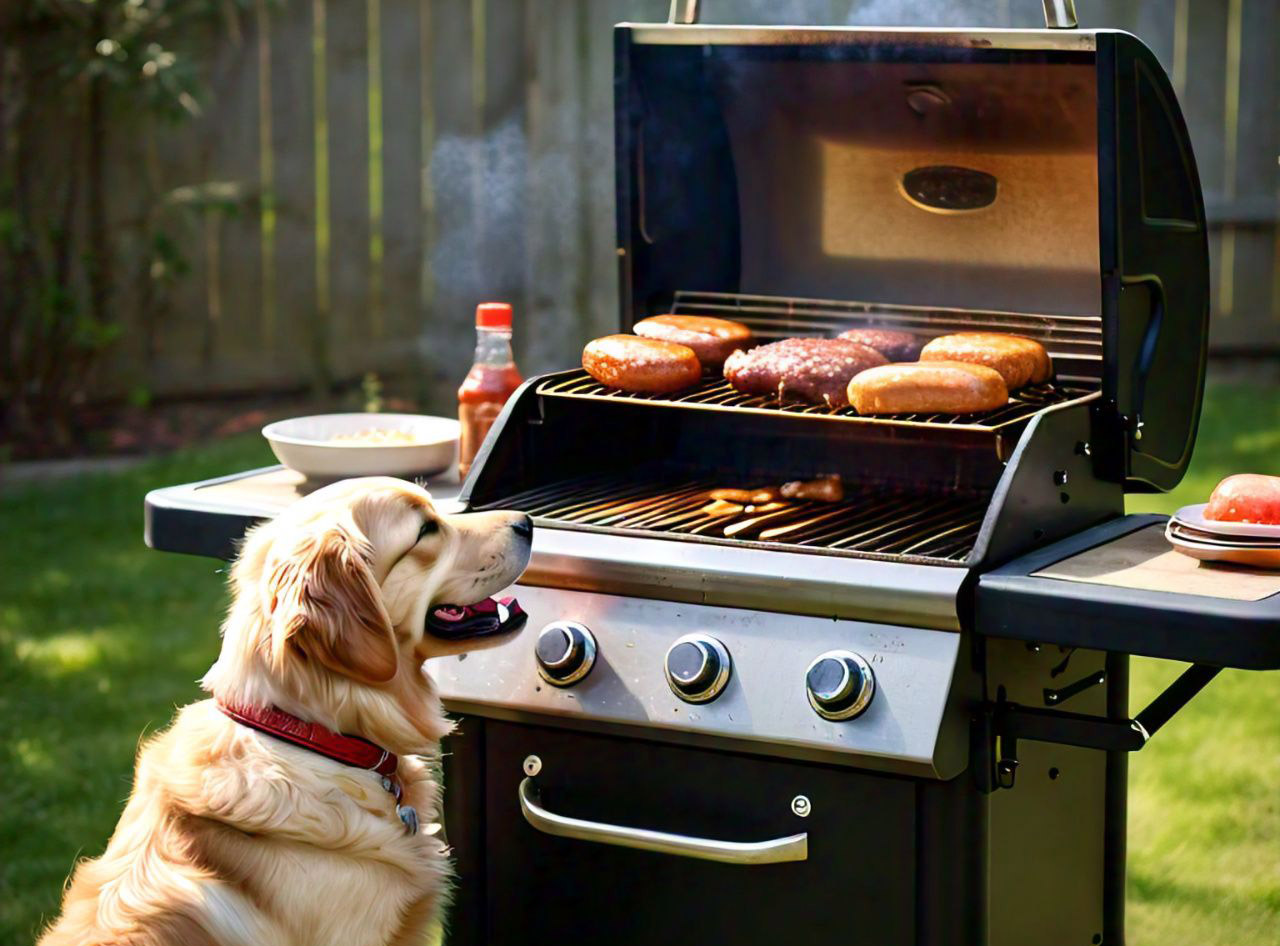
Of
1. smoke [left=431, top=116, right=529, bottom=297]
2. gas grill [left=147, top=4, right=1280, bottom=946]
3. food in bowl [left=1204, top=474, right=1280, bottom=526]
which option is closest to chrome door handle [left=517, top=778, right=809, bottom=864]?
gas grill [left=147, top=4, right=1280, bottom=946]

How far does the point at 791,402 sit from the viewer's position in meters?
3.02

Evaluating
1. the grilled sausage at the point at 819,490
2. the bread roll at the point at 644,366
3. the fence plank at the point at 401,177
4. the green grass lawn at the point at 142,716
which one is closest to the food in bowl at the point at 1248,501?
the grilled sausage at the point at 819,490

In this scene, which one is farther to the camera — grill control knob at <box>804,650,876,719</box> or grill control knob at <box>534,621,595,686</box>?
grill control knob at <box>534,621,595,686</box>

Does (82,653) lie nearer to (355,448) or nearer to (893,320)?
(355,448)

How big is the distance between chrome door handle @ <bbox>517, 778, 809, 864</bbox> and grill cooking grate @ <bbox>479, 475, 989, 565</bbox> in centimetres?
47

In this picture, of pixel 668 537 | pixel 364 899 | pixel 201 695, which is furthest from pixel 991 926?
pixel 201 695

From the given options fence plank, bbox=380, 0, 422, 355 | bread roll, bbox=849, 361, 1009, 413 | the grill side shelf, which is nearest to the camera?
the grill side shelf

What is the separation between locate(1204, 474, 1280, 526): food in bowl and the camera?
2617mm

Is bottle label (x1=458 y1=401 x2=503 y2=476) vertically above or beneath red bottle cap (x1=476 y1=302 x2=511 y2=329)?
Answer: beneath

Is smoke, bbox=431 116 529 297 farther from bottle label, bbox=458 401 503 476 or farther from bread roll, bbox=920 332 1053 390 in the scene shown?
bread roll, bbox=920 332 1053 390

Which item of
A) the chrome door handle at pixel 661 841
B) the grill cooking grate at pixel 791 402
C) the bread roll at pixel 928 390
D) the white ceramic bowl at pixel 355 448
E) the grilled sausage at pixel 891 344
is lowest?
the chrome door handle at pixel 661 841

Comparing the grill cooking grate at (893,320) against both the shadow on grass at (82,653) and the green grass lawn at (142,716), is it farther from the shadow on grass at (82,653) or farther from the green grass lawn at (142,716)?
the shadow on grass at (82,653)

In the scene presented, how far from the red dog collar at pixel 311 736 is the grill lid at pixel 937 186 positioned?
1.23m

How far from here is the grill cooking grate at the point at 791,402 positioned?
2785 mm
